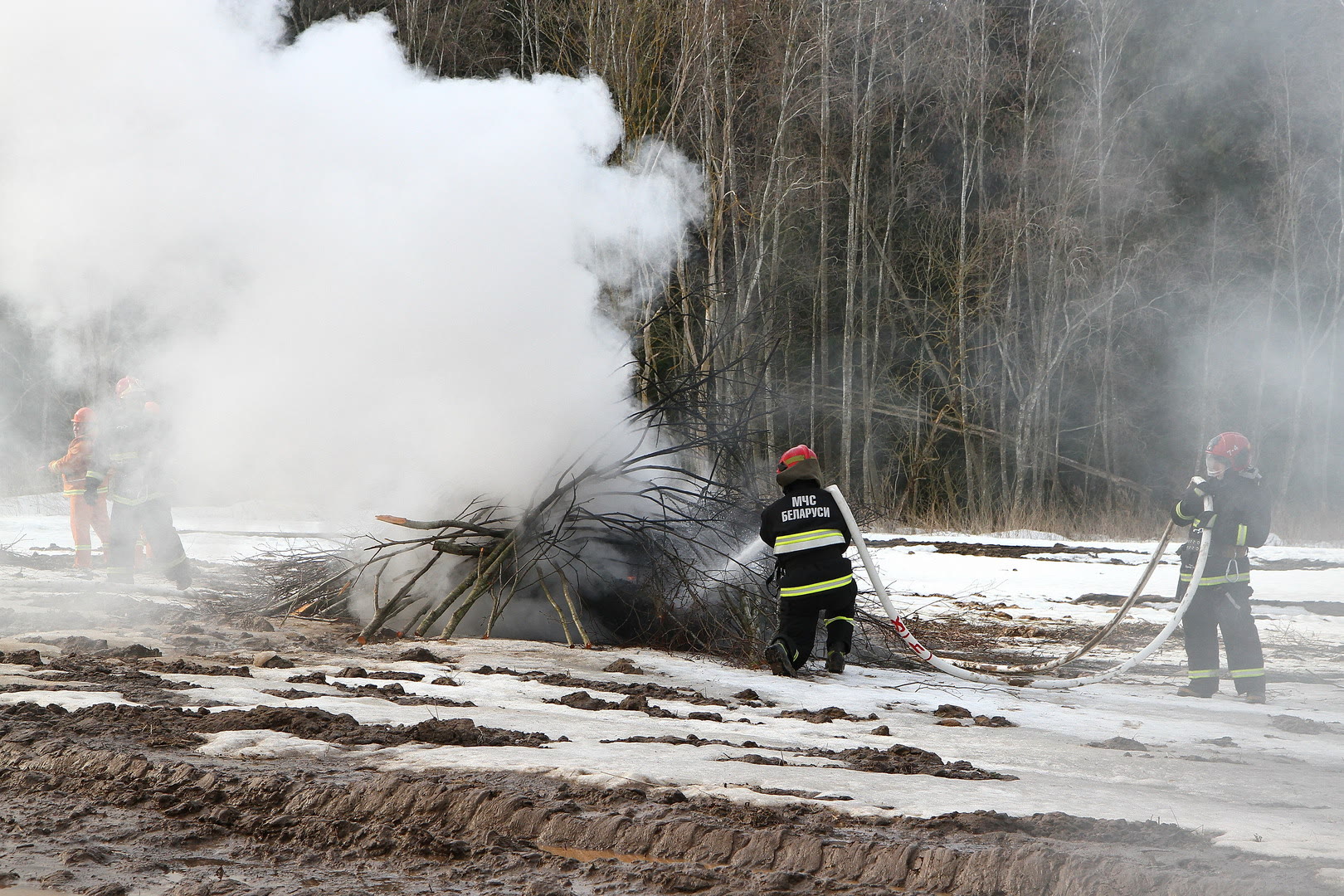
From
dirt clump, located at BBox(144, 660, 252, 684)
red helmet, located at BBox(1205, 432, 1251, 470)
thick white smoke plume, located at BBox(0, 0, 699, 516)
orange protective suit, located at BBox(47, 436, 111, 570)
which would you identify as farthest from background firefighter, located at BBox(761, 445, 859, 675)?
orange protective suit, located at BBox(47, 436, 111, 570)

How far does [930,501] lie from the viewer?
2519 centimetres

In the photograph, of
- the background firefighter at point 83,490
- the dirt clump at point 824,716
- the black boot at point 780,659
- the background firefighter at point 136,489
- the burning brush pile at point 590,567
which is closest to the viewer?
the dirt clump at point 824,716

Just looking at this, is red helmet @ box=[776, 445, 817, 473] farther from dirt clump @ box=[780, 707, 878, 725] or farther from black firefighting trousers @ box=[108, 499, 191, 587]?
black firefighting trousers @ box=[108, 499, 191, 587]

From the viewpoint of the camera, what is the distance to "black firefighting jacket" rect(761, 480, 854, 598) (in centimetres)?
725

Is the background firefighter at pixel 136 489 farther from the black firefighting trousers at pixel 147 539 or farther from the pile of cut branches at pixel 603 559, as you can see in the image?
the pile of cut branches at pixel 603 559

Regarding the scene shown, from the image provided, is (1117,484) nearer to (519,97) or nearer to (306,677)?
(519,97)

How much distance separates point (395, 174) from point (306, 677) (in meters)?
3.72

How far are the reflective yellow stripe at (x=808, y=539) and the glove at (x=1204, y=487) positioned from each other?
2470 millimetres

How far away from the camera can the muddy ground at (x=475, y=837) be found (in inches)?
126

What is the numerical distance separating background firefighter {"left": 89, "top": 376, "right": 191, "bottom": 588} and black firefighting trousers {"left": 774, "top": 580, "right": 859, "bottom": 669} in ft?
19.8

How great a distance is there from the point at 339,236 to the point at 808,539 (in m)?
3.88

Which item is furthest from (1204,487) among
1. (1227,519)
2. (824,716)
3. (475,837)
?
(475,837)

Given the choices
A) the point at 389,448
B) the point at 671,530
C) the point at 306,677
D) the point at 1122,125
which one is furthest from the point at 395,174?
the point at 1122,125

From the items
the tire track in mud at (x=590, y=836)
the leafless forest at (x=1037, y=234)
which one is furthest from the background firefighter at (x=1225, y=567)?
the leafless forest at (x=1037, y=234)
